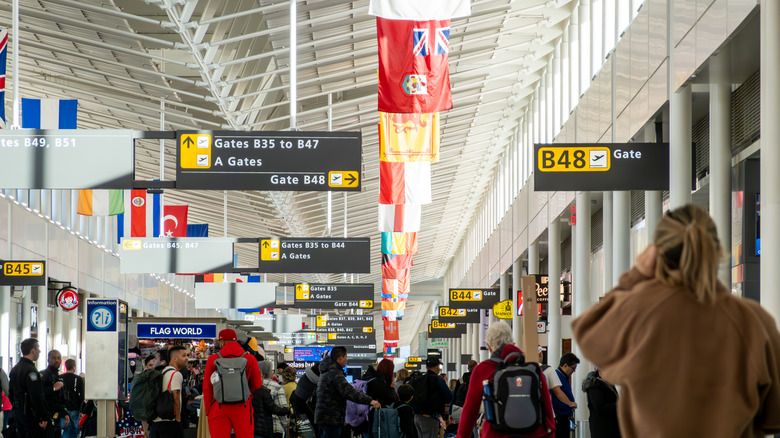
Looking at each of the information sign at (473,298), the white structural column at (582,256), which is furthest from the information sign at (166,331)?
the white structural column at (582,256)

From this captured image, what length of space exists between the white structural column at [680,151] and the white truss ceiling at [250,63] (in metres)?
7.15

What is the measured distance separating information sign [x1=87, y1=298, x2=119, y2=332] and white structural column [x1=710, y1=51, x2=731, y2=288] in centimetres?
733

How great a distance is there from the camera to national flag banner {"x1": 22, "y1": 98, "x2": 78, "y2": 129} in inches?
658

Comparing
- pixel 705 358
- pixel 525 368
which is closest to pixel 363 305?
pixel 525 368

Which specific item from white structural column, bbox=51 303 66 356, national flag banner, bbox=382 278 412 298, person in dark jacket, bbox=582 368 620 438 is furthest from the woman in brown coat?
national flag banner, bbox=382 278 412 298

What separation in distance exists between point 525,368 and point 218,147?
7.32 metres

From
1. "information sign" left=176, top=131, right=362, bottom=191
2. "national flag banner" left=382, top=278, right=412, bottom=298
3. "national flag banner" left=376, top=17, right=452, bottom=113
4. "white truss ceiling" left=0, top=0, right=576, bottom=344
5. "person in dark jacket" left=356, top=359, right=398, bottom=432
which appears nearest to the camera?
"person in dark jacket" left=356, top=359, right=398, bottom=432

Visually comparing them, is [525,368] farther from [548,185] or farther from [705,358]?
[548,185]

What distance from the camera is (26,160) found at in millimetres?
12750

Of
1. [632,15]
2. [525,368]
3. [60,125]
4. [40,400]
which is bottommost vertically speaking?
[40,400]

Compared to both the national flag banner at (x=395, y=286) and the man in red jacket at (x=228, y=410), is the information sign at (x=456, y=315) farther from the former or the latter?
the man in red jacket at (x=228, y=410)

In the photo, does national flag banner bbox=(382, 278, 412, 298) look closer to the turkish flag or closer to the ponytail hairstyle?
the turkish flag

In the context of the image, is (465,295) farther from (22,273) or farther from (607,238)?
(22,273)

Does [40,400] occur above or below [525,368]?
below
